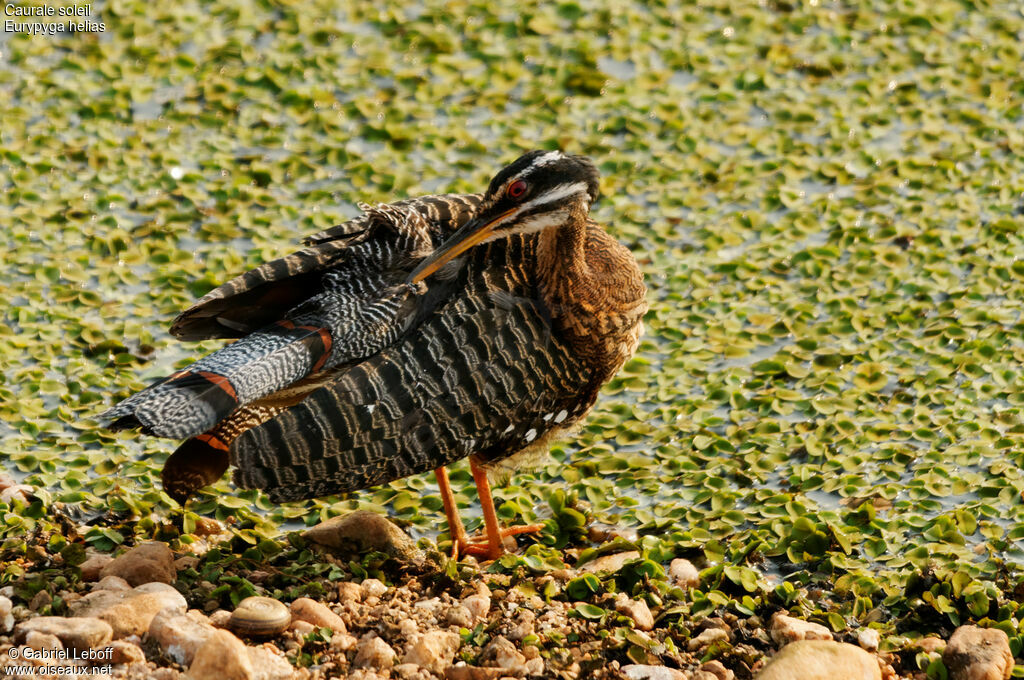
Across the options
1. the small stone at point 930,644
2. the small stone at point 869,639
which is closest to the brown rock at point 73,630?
the small stone at point 869,639

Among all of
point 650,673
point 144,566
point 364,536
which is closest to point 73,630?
point 144,566

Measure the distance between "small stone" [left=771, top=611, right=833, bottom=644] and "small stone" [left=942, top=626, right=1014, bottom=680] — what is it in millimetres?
452

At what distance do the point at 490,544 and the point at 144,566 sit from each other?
1477 mm

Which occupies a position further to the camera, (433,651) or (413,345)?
(413,345)

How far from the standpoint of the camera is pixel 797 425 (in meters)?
6.17

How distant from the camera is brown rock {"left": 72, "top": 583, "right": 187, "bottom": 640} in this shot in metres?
4.40

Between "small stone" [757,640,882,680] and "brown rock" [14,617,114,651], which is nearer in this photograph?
"brown rock" [14,617,114,651]

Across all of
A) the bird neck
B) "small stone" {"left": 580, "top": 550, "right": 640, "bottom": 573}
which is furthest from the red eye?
"small stone" {"left": 580, "top": 550, "right": 640, "bottom": 573}

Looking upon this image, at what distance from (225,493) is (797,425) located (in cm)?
280

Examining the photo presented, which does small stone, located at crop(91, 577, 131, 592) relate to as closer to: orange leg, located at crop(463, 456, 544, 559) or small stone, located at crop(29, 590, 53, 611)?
small stone, located at crop(29, 590, 53, 611)

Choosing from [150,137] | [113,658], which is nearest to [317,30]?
[150,137]

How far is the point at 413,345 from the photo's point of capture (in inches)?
199

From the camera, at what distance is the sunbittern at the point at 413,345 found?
484 centimetres

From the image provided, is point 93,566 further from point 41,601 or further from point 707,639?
point 707,639
